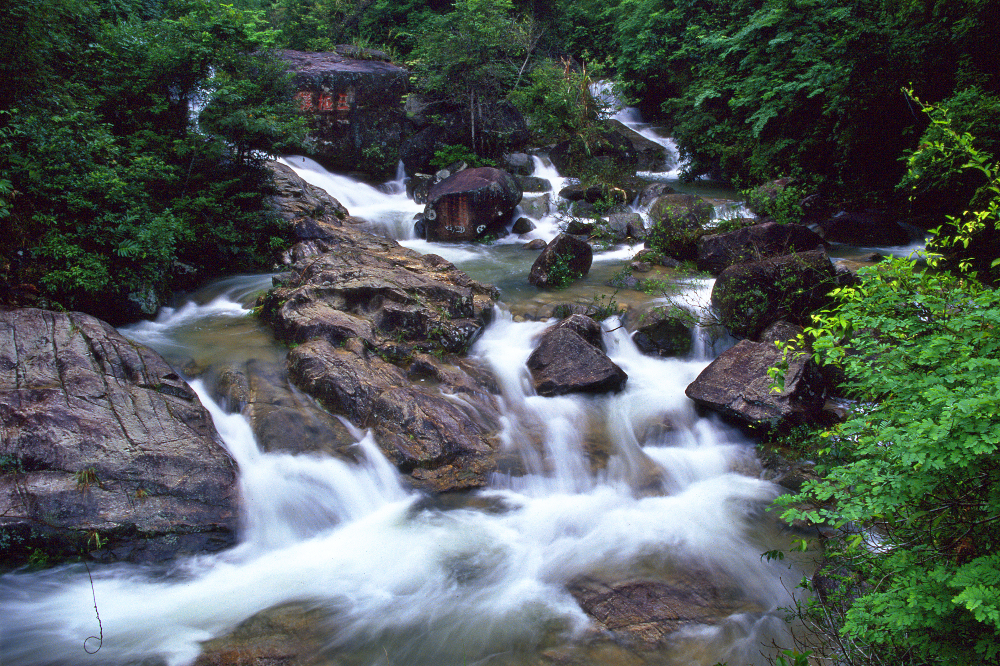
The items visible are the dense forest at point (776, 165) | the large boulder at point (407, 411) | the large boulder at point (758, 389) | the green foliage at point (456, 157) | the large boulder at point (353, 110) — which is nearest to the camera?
the dense forest at point (776, 165)

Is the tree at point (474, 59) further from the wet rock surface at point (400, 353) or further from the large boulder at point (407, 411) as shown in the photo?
the large boulder at point (407, 411)

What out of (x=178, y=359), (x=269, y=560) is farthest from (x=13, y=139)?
(x=269, y=560)

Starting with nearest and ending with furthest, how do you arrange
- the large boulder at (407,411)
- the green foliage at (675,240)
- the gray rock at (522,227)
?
the large boulder at (407,411), the green foliage at (675,240), the gray rock at (522,227)

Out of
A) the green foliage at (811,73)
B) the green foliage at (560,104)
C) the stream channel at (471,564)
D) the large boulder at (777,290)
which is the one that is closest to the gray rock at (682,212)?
the green foliage at (811,73)

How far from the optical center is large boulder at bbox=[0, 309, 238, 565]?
4445mm

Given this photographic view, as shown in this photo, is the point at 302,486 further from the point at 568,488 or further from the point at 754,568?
the point at 754,568

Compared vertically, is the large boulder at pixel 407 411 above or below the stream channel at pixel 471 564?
above

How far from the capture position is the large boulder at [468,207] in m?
13.3

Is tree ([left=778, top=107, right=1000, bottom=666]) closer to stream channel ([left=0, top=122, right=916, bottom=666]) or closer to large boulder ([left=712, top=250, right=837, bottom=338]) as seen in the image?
stream channel ([left=0, top=122, right=916, bottom=666])

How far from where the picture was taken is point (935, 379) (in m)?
2.71

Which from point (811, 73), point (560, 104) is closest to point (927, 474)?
point (811, 73)

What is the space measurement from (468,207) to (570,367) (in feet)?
22.9

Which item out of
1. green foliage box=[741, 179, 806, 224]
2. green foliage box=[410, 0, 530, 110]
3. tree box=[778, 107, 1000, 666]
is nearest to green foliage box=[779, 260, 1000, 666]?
tree box=[778, 107, 1000, 666]

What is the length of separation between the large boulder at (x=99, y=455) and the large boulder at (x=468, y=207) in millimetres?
8268
